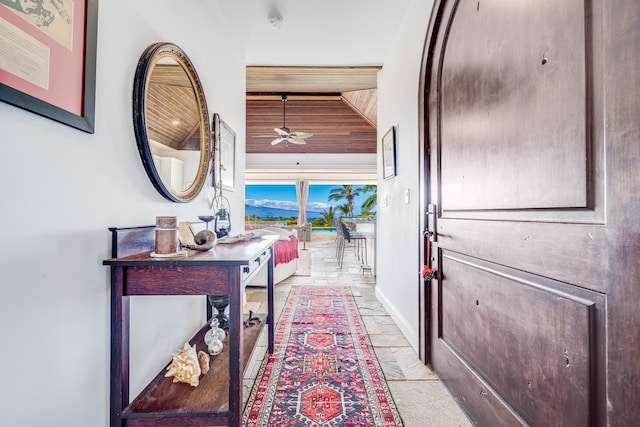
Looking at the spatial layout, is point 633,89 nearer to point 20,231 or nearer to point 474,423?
point 474,423

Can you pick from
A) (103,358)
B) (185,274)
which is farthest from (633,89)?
(103,358)

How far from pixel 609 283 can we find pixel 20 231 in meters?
Answer: 1.58

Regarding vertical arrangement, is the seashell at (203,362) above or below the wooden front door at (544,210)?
below

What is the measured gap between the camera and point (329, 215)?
11531 millimetres

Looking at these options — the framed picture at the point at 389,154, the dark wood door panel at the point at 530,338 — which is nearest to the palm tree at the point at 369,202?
the framed picture at the point at 389,154

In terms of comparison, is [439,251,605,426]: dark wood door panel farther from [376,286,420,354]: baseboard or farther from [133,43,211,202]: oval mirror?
[133,43,211,202]: oval mirror

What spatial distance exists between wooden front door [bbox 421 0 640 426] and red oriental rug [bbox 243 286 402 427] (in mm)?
478

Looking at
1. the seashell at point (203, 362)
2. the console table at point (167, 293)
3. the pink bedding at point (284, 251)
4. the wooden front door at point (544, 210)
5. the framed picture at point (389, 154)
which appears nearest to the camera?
the wooden front door at point (544, 210)

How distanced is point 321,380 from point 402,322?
99cm

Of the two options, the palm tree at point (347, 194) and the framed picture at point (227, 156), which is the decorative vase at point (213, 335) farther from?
the palm tree at point (347, 194)

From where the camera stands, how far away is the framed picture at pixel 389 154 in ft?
8.97

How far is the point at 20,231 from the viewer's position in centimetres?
78

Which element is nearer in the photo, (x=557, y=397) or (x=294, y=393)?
(x=557, y=397)

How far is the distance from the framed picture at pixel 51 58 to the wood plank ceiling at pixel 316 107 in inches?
109
